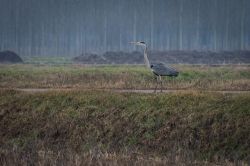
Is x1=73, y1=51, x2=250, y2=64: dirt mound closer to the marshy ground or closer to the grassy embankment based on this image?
the marshy ground

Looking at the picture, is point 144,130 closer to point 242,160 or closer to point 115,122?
point 115,122

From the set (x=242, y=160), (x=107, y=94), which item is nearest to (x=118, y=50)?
(x=107, y=94)

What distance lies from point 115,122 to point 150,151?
2167 mm

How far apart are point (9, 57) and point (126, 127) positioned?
51836mm

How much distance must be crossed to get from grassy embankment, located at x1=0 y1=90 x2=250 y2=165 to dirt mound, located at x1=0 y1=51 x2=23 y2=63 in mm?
46903

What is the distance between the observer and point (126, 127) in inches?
769

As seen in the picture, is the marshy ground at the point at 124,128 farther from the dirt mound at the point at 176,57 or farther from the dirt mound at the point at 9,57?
the dirt mound at the point at 9,57

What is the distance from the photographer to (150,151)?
720 inches

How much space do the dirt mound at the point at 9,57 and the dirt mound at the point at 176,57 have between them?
757 centimetres

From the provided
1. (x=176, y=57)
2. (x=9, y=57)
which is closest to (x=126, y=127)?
(x=9, y=57)

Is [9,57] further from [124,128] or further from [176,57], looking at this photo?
[124,128]

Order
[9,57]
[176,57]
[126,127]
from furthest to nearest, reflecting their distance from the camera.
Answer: [176,57] → [9,57] → [126,127]

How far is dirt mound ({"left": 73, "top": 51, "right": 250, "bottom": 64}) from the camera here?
224ft

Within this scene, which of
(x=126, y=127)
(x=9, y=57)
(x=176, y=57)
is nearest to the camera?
(x=126, y=127)
